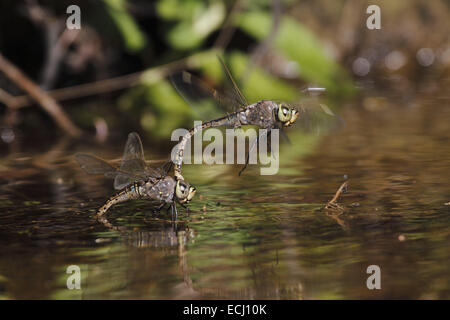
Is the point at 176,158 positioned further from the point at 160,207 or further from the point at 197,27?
the point at 197,27

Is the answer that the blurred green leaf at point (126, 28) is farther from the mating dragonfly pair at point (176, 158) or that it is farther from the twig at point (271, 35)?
the mating dragonfly pair at point (176, 158)

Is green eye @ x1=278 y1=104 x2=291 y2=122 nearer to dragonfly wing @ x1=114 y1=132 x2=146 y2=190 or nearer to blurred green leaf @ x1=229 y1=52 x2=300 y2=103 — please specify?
dragonfly wing @ x1=114 y1=132 x2=146 y2=190

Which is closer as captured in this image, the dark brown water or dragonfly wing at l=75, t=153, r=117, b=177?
the dark brown water

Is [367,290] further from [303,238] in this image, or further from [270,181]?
[270,181]

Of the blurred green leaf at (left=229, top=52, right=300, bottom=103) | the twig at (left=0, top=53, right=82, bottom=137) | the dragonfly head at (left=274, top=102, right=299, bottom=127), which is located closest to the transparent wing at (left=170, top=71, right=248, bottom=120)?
the dragonfly head at (left=274, top=102, right=299, bottom=127)

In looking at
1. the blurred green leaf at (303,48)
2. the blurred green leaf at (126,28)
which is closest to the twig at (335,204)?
the blurred green leaf at (303,48)

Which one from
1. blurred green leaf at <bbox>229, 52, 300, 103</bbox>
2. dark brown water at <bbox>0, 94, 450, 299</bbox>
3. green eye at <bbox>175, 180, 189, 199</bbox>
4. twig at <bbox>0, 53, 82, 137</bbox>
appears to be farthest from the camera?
blurred green leaf at <bbox>229, 52, 300, 103</bbox>

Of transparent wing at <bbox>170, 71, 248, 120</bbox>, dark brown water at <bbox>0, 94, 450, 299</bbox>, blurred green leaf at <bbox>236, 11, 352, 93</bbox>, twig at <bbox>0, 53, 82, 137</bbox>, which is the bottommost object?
dark brown water at <bbox>0, 94, 450, 299</bbox>
